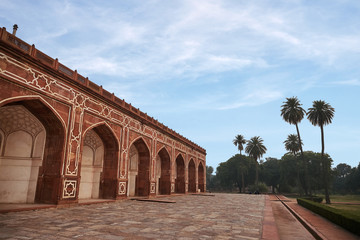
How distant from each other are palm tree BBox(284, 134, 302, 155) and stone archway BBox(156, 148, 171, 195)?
36.9m

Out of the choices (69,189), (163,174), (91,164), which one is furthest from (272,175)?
(69,189)

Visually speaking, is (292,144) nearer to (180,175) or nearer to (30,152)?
(180,175)

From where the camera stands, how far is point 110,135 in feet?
52.8

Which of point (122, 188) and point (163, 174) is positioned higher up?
point (163, 174)

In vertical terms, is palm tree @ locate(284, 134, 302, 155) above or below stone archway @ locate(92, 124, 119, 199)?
above

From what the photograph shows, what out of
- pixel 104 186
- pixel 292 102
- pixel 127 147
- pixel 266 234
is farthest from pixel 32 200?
pixel 292 102

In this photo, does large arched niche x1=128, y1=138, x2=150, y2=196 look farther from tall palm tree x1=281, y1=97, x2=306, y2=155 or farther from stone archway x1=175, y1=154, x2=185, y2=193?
tall palm tree x1=281, y1=97, x2=306, y2=155

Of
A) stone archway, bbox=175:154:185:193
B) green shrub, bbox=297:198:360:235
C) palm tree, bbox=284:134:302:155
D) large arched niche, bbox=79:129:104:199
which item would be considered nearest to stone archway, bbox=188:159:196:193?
stone archway, bbox=175:154:185:193

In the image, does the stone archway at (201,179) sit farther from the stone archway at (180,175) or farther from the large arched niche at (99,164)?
the large arched niche at (99,164)

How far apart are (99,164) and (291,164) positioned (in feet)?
140

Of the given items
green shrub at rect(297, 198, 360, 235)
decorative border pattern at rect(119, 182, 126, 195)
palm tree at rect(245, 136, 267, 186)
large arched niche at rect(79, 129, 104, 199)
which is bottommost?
green shrub at rect(297, 198, 360, 235)

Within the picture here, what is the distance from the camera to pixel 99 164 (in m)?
16.5

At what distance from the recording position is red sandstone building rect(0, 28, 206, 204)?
34.6 ft

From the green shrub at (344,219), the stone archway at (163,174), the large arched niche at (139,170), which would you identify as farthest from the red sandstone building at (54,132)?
the green shrub at (344,219)
